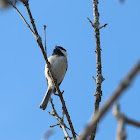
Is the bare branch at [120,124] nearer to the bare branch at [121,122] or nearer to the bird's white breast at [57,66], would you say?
the bare branch at [121,122]

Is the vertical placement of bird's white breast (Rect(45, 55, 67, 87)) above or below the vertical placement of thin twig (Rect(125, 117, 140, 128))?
above

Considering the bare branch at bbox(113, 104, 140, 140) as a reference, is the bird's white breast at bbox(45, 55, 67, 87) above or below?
above

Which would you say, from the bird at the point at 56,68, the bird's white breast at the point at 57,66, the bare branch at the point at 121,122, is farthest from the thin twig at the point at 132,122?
the bird's white breast at the point at 57,66

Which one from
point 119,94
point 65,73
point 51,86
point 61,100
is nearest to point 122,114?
point 119,94

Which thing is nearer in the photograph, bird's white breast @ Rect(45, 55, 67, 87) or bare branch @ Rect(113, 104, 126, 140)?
bare branch @ Rect(113, 104, 126, 140)

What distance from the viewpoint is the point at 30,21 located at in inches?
149

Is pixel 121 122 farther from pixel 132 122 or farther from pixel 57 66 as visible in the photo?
pixel 57 66

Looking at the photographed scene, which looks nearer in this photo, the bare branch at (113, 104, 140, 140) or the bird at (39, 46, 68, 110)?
the bare branch at (113, 104, 140, 140)

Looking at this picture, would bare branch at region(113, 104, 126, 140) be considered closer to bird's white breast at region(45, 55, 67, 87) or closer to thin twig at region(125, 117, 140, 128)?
thin twig at region(125, 117, 140, 128)

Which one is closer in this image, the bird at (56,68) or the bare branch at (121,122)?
the bare branch at (121,122)

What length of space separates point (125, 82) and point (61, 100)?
3239 millimetres

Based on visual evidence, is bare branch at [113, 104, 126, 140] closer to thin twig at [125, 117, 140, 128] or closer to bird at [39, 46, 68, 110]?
thin twig at [125, 117, 140, 128]

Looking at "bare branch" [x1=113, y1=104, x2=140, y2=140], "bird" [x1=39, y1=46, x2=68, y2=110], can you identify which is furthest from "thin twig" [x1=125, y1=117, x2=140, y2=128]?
"bird" [x1=39, y1=46, x2=68, y2=110]

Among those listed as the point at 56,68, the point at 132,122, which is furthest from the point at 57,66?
the point at 132,122
